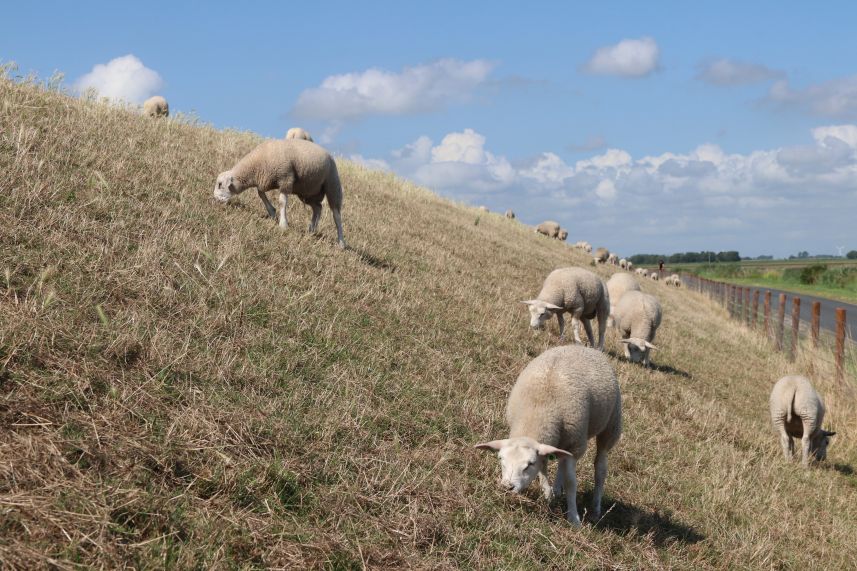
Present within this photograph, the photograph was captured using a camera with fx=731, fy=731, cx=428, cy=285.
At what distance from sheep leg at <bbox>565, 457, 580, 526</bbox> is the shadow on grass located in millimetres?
291

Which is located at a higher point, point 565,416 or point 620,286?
point 620,286

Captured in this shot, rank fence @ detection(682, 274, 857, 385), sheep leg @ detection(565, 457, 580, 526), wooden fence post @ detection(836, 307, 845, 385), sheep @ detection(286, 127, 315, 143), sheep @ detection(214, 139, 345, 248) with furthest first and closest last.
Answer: sheep @ detection(286, 127, 315, 143) < fence @ detection(682, 274, 857, 385) < wooden fence post @ detection(836, 307, 845, 385) < sheep @ detection(214, 139, 345, 248) < sheep leg @ detection(565, 457, 580, 526)

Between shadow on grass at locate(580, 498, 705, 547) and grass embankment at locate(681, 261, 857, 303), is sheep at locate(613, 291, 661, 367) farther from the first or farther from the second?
grass embankment at locate(681, 261, 857, 303)

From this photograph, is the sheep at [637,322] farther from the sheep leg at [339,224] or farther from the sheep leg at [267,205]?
the sheep leg at [267,205]

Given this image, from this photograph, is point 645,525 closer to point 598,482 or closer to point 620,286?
point 598,482

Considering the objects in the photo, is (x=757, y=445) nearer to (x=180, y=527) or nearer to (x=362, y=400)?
(x=362, y=400)

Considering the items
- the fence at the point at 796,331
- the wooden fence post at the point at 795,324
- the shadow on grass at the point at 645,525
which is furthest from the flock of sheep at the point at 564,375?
the wooden fence post at the point at 795,324

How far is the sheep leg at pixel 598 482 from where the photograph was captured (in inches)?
237

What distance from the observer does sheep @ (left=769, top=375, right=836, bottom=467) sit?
35.1 ft

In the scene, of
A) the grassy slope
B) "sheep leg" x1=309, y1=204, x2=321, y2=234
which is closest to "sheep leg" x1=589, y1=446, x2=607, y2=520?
the grassy slope

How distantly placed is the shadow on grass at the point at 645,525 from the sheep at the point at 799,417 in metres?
5.03

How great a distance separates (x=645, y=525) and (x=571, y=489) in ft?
3.47

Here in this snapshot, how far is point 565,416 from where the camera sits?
577cm

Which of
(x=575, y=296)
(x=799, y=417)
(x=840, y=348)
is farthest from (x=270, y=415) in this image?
(x=840, y=348)
